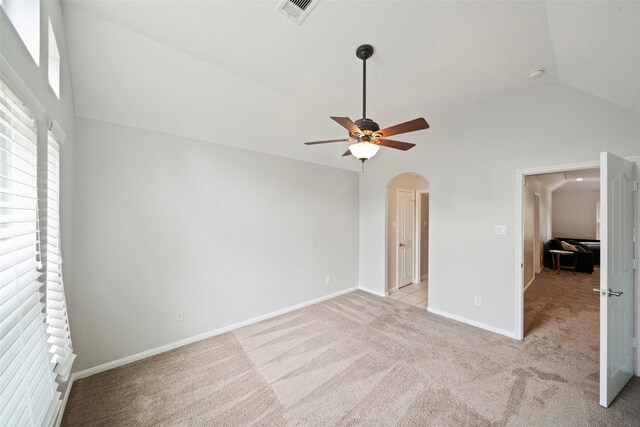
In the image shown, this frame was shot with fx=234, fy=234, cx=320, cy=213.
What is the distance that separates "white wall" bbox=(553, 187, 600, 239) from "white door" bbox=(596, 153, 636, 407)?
26.0ft

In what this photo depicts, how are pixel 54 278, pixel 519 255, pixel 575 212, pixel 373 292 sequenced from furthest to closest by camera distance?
1. pixel 575 212
2. pixel 373 292
3. pixel 519 255
4. pixel 54 278

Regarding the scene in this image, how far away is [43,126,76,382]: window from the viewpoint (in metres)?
1.47

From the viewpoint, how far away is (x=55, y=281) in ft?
5.12

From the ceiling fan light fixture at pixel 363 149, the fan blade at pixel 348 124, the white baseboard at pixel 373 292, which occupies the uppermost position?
the fan blade at pixel 348 124

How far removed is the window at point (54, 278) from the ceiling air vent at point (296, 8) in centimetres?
168

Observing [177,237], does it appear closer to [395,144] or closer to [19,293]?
[19,293]

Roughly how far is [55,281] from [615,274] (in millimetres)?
4179

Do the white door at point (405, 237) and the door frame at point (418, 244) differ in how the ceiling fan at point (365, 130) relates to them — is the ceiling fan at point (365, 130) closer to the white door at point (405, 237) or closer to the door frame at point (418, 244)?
the white door at point (405, 237)

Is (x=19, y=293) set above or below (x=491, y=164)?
below

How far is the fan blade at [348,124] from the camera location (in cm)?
172

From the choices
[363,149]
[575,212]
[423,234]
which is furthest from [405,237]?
[575,212]

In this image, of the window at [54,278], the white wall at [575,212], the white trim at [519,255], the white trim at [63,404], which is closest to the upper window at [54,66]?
the window at [54,278]

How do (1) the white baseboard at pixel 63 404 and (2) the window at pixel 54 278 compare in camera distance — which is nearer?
(2) the window at pixel 54 278

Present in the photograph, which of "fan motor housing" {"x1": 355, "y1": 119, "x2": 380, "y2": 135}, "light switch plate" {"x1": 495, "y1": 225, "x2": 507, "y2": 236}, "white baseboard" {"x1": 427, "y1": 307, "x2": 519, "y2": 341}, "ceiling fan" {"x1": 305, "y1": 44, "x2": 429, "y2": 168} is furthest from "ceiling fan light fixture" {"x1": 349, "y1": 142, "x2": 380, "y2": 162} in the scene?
"white baseboard" {"x1": 427, "y1": 307, "x2": 519, "y2": 341}
